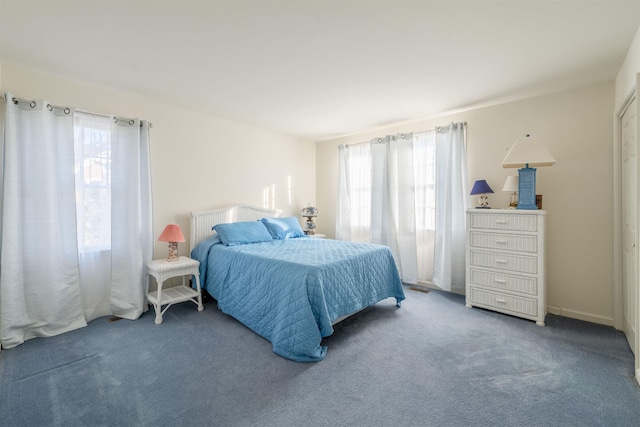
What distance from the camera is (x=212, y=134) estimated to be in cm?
387

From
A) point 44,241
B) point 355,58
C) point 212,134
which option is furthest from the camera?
point 212,134

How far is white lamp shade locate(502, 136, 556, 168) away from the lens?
268 cm

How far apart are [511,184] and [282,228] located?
9.38ft

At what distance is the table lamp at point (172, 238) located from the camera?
3.07m

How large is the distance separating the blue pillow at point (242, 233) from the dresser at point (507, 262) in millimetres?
2539

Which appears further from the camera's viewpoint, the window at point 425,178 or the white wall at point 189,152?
the window at point 425,178

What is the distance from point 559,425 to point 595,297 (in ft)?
6.54

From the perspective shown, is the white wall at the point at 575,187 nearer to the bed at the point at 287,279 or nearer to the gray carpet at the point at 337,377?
the gray carpet at the point at 337,377

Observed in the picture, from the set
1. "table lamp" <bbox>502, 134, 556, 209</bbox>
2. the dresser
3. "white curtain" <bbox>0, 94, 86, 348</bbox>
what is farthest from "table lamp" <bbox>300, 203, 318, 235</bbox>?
"white curtain" <bbox>0, 94, 86, 348</bbox>

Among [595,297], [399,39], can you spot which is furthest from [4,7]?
[595,297]

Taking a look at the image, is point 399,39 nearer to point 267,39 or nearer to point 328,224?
point 267,39

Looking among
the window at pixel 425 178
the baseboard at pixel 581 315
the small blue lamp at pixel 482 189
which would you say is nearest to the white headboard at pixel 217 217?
the window at pixel 425 178

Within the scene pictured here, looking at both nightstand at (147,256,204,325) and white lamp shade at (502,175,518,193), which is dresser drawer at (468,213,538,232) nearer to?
white lamp shade at (502,175,518,193)

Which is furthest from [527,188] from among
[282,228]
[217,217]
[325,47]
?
[217,217]
